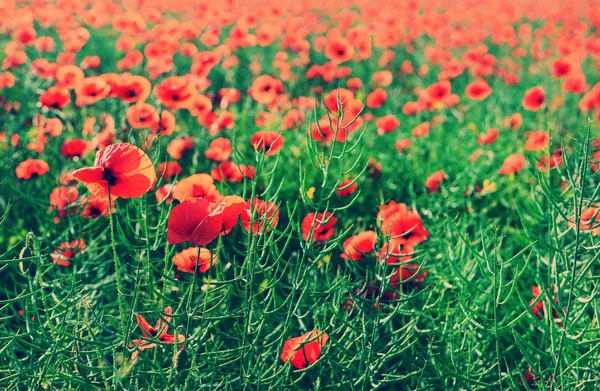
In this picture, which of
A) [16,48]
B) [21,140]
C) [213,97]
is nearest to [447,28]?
[213,97]

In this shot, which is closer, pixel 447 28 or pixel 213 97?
pixel 213 97

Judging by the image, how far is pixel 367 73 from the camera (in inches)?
192

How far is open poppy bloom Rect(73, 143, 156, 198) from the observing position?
967mm

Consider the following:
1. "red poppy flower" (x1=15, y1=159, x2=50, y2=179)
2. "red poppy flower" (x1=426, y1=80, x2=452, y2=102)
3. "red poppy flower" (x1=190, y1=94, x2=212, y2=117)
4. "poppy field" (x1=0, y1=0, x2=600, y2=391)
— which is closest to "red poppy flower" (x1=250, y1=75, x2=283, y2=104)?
"poppy field" (x1=0, y1=0, x2=600, y2=391)

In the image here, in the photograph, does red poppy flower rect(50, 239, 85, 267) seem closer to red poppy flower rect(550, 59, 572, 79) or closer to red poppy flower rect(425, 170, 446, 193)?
red poppy flower rect(425, 170, 446, 193)

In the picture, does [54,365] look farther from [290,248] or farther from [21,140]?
[21,140]

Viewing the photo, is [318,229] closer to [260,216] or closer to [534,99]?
[260,216]

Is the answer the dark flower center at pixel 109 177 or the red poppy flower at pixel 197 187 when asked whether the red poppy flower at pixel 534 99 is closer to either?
the red poppy flower at pixel 197 187

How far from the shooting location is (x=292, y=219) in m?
1.03

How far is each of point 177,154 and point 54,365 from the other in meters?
1.32

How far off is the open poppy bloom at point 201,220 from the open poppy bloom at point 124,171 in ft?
0.25

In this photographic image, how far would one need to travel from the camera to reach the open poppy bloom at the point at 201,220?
0.94 meters

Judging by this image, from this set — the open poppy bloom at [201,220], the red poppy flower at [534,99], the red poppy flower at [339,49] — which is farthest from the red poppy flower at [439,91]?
the open poppy bloom at [201,220]

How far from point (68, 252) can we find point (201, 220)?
0.80m
